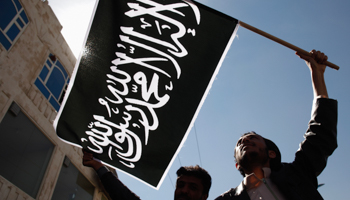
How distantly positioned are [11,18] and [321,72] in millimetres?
9071

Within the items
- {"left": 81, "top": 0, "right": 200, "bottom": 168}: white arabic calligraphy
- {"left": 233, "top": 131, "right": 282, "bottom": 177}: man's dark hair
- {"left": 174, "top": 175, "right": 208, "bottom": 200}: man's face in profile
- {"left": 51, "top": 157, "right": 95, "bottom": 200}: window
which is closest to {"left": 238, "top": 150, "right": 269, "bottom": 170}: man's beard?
{"left": 233, "top": 131, "right": 282, "bottom": 177}: man's dark hair

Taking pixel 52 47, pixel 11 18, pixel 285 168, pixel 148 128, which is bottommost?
pixel 285 168

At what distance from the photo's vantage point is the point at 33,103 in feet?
30.3

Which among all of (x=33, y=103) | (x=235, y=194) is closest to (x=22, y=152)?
(x=33, y=103)

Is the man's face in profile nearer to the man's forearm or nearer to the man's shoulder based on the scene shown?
the man's shoulder

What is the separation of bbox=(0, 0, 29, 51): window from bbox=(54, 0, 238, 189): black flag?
5881 millimetres

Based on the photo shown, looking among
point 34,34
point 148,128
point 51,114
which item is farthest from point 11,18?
point 148,128

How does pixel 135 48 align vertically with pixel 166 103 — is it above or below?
above

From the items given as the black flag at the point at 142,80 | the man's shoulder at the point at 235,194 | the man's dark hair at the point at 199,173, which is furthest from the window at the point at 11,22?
the man's shoulder at the point at 235,194

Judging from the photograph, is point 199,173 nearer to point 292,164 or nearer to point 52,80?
point 292,164

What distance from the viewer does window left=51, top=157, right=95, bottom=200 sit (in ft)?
33.8

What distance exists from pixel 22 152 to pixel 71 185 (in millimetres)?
3766

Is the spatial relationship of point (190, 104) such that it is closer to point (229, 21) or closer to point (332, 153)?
point (229, 21)

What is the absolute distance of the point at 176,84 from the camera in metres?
3.71
